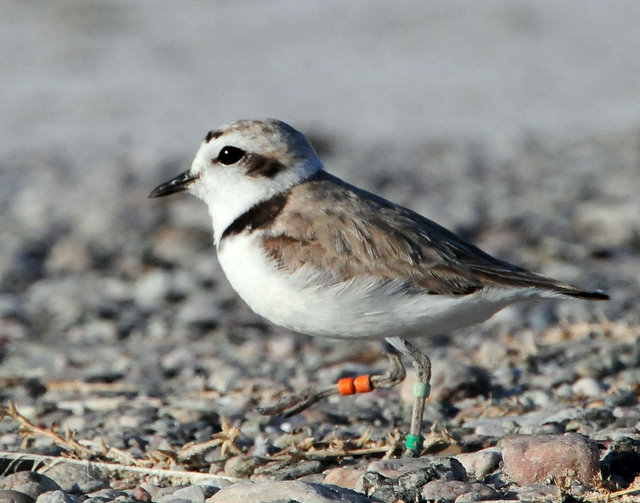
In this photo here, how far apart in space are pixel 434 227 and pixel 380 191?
5.54 meters

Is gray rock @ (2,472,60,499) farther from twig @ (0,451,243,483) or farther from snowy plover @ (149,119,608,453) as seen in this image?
snowy plover @ (149,119,608,453)

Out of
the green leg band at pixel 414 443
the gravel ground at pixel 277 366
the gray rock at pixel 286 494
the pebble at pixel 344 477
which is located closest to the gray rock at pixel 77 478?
the gravel ground at pixel 277 366

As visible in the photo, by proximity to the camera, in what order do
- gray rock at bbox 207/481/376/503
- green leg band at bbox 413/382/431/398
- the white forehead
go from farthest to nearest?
the white forehead → green leg band at bbox 413/382/431/398 → gray rock at bbox 207/481/376/503

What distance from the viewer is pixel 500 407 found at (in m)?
4.64

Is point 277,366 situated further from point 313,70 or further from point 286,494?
point 313,70

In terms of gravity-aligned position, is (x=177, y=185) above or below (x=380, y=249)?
above

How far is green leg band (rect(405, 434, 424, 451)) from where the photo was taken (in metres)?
4.01

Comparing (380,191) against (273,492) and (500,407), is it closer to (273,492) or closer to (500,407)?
(500,407)

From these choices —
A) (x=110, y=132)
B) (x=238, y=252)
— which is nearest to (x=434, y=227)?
(x=238, y=252)

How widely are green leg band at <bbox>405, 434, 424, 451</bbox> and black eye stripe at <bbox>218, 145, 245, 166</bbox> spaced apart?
4.79 ft

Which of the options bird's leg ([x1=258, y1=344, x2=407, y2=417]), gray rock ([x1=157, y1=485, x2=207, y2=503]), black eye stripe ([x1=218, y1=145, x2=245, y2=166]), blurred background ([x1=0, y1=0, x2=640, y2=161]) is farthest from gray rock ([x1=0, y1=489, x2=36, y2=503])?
blurred background ([x1=0, y1=0, x2=640, y2=161])

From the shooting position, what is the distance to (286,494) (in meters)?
3.30

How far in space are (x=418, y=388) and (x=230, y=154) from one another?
133 centimetres

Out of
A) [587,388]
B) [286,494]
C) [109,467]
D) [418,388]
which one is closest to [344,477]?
[286,494]
